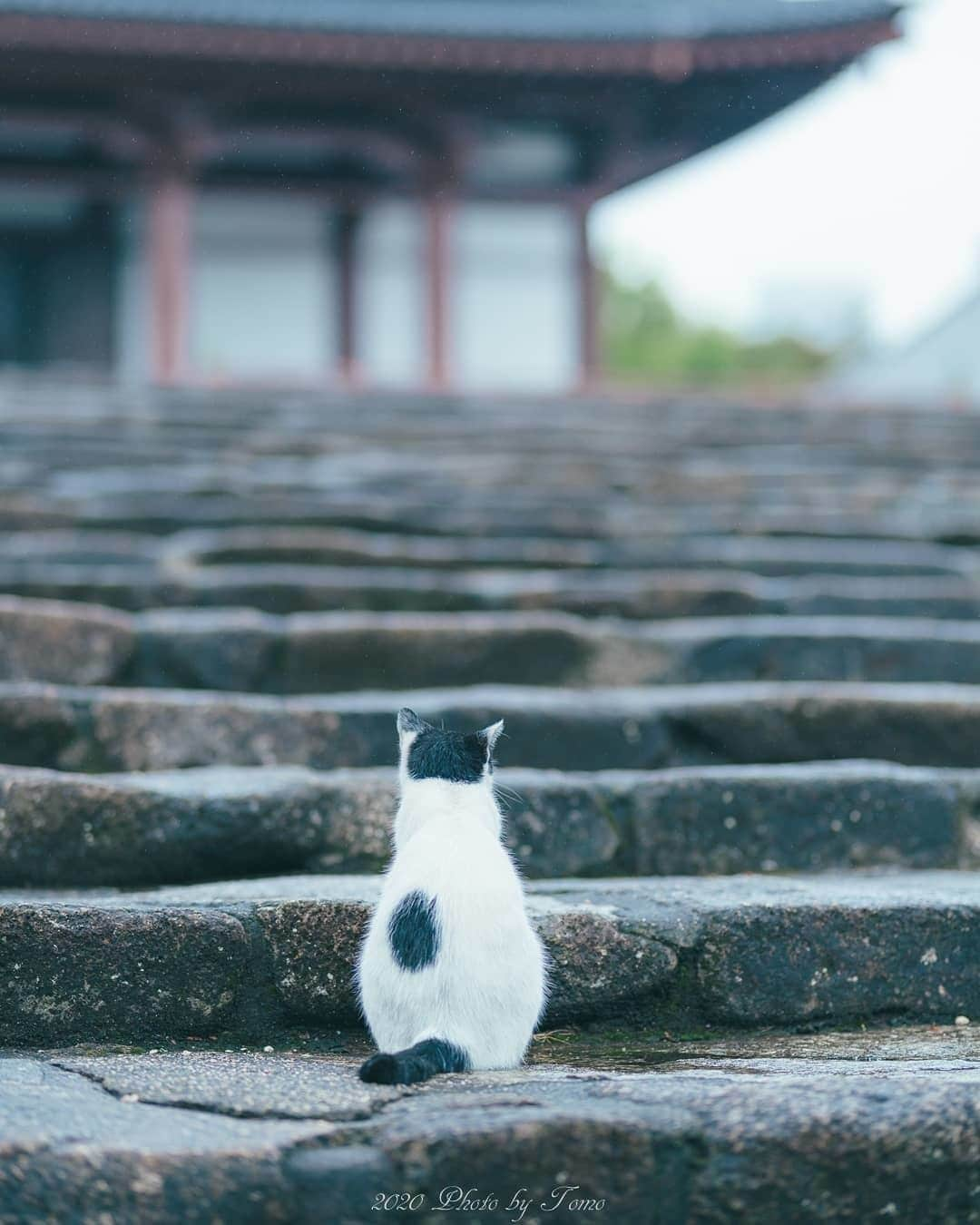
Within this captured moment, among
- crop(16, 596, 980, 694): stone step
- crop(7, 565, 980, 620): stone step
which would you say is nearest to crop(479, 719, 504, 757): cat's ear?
crop(16, 596, 980, 694): stone step

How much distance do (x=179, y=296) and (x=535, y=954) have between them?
23.6 feet

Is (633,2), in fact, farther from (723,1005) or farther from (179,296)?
(723,1005)

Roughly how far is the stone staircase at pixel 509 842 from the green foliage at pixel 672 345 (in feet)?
78.0

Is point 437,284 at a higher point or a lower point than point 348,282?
lower

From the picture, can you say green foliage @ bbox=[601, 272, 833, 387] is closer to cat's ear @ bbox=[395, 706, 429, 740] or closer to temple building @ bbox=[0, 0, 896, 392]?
temple building @ bbox=[0, 0, 896, 392]

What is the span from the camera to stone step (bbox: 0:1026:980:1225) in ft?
4.03

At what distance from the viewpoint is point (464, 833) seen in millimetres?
1667

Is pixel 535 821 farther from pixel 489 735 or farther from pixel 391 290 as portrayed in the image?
pixel 391 290

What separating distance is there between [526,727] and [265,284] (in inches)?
298

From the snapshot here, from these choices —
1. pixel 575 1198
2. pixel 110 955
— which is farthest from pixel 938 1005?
pixel 110 955

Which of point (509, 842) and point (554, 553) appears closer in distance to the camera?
point (509, 842)

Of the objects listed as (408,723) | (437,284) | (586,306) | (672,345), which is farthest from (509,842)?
(672,345)

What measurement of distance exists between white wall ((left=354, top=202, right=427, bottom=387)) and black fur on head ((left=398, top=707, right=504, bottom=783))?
7.80 meters

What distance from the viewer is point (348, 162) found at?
9.38 m
